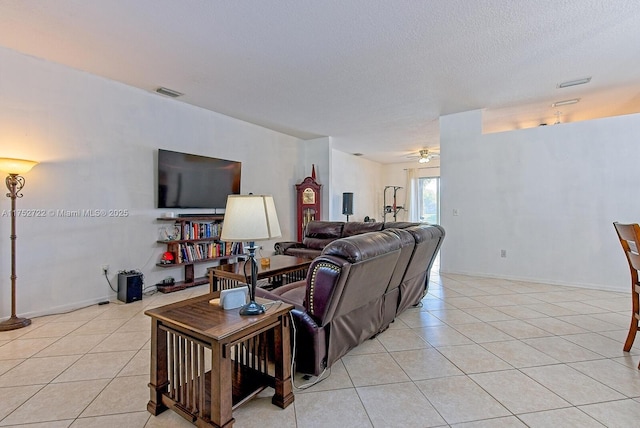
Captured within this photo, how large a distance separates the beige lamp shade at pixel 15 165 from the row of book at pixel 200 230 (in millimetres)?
1706

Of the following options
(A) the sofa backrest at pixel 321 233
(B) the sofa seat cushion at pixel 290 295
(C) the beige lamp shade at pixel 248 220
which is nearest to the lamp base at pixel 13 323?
(B) the sofa seat cushion at pixel 290 295

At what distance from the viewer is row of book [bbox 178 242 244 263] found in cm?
414

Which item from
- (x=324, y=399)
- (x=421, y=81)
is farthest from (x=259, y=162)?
(x=324, y=399)

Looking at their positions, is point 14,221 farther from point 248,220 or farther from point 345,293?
point 345,293

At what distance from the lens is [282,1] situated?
2.21 meters

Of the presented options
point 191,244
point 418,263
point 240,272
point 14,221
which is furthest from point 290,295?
point 14,221

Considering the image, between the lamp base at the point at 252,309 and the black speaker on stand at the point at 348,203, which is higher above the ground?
the black speaker on stand at the point at 348,203

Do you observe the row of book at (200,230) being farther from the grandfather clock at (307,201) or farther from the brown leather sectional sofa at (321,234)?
the grandfather clock at (307,201)

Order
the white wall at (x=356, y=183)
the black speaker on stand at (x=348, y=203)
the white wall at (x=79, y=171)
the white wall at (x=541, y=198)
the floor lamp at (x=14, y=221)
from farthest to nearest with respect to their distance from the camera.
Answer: the white wall at (x=356, y=183) → the black speaker on stand at (x=348, y=203) → the white wall at (x=541, y=198) → the white wall at (x=79, y=171) → the floor lamp at (x=14, y=221)

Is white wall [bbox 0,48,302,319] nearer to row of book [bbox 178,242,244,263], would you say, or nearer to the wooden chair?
row of book [bbox 178,242,244,263]

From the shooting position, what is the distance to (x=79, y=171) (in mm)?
3373

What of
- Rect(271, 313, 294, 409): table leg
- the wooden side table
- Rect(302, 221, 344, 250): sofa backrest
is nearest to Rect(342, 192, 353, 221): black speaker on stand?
Rect(302, 221, 344, 250): sofa backrest

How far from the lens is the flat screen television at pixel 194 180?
13.3 ft

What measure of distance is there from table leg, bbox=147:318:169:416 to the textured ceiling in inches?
88.8
